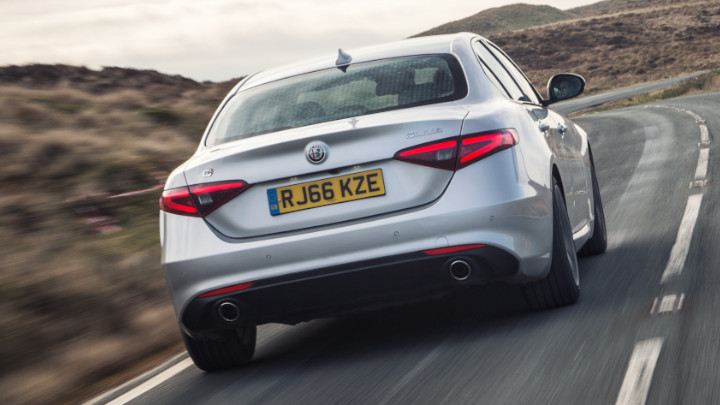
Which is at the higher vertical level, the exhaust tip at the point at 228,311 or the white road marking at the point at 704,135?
the exhaust tip at the point at 228,311

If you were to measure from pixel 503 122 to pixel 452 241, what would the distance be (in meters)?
0.67

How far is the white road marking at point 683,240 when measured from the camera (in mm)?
6156

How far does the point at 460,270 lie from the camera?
15.3 ft

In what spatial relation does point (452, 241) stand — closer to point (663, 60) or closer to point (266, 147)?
point (266, 147)

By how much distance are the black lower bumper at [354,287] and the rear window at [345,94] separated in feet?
2.65

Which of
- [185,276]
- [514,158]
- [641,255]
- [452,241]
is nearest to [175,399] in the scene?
[185,276]

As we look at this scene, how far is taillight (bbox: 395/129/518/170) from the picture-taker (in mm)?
4586

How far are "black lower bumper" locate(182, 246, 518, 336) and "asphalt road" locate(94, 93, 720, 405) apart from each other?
33 cm

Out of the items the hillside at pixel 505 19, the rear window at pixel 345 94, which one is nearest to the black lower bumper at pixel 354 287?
the rear window at pixel 345 94

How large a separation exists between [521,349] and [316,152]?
4.35 ft

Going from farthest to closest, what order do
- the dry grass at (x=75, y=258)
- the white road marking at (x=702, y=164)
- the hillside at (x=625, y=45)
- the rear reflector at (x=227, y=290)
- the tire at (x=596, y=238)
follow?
the hillside at (x=625, y=45) → the white road marking at (x=702, y=164) → the tire at (x=596, y=238) → the dry grass at (x=75, y=258) → the rear reflector at (x=227, y=290)

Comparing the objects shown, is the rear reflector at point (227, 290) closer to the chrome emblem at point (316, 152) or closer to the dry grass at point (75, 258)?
the chrome emblem at point (316, 152)

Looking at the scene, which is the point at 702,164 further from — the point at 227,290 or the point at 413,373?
the point at 227,290

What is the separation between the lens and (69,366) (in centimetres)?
578
